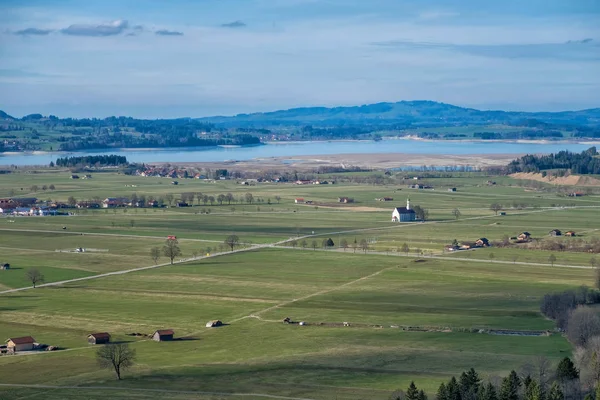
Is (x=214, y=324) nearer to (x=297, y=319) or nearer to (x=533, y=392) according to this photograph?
(x=297, y=319)

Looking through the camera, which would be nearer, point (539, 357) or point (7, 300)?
point (539, 357)

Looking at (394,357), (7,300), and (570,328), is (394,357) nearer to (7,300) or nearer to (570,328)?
(570,328)

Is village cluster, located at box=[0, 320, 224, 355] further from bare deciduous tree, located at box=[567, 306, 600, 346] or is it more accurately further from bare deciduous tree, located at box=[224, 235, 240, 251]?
bare deciduous tree, located at box=[224, 235, 240, 251]

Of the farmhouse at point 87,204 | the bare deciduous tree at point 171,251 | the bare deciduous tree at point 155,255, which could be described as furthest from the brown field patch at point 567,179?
the bare deciduous tree at point 155,255

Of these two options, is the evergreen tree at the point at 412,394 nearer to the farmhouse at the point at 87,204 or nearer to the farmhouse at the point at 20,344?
the farmhouse at the point at 20,344

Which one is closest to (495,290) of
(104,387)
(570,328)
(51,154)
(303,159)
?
(570,328)

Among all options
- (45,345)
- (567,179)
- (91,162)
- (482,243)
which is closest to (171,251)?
(482,243)
